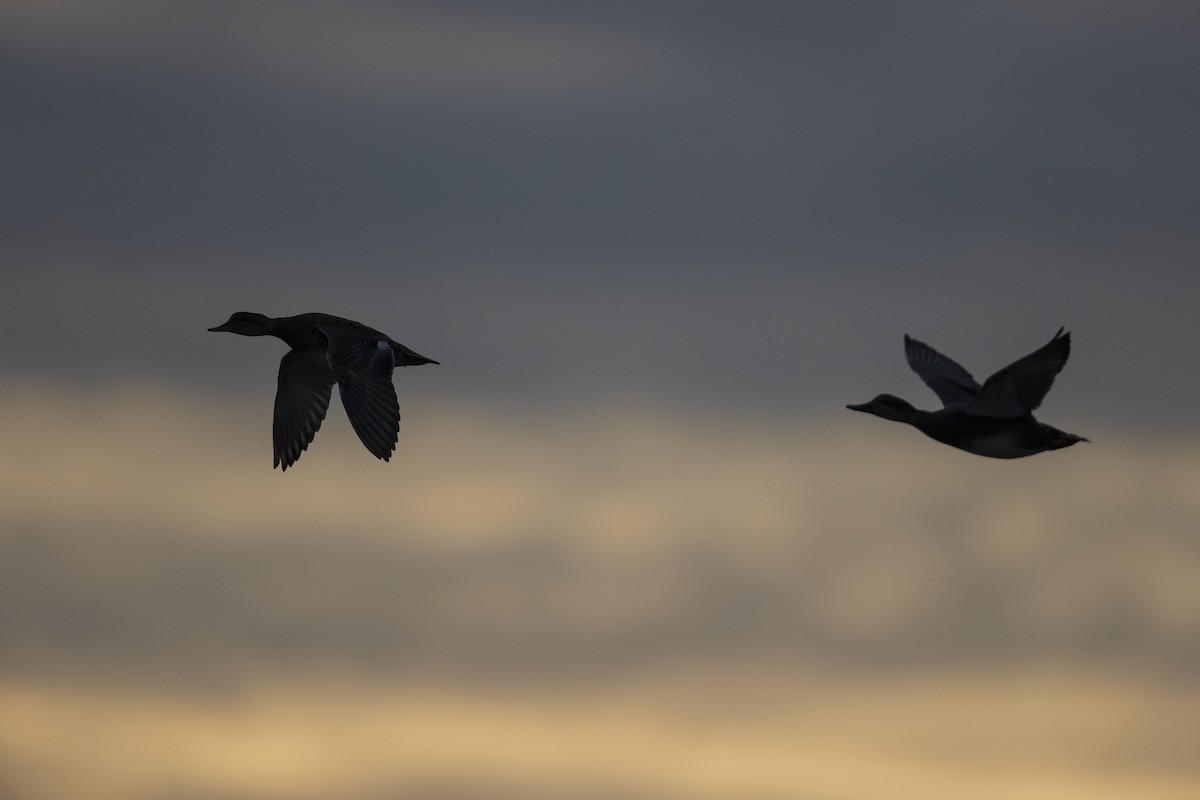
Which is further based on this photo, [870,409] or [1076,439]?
[870,409]

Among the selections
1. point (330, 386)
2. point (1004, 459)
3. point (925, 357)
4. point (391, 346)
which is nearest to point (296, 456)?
point (330, 386)

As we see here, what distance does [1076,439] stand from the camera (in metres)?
21.7

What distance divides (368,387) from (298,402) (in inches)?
204

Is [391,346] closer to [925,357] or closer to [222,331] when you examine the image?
[222,331]

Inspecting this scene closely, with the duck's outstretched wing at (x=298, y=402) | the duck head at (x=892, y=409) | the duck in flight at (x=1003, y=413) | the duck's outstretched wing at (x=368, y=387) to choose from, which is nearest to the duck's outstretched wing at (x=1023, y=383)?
the duck in flight at (x=1003, y=413)

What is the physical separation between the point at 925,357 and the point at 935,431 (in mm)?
4424

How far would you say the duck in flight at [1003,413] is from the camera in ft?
68.3

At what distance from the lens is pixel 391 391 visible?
26.2 m

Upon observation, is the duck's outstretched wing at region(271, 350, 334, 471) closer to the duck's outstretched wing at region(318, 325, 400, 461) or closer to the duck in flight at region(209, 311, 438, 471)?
the duck in flight at region(209, 311, 438, 471)

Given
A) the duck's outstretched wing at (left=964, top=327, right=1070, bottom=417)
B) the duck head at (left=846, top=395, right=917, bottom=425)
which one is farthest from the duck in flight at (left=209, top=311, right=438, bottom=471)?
the duck's outstretched wing at (left=964, top=327, right=1070, bottom=417)

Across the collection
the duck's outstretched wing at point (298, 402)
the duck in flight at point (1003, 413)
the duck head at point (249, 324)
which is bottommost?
the duck in flight at point (1003, 413)

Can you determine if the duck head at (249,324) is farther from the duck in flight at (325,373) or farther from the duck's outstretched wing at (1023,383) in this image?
the duck's outstretched wing at (1023,383)

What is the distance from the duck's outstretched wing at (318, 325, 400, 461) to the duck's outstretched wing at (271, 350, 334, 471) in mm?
3353

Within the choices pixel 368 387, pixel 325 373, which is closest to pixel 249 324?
pixel 325 373
